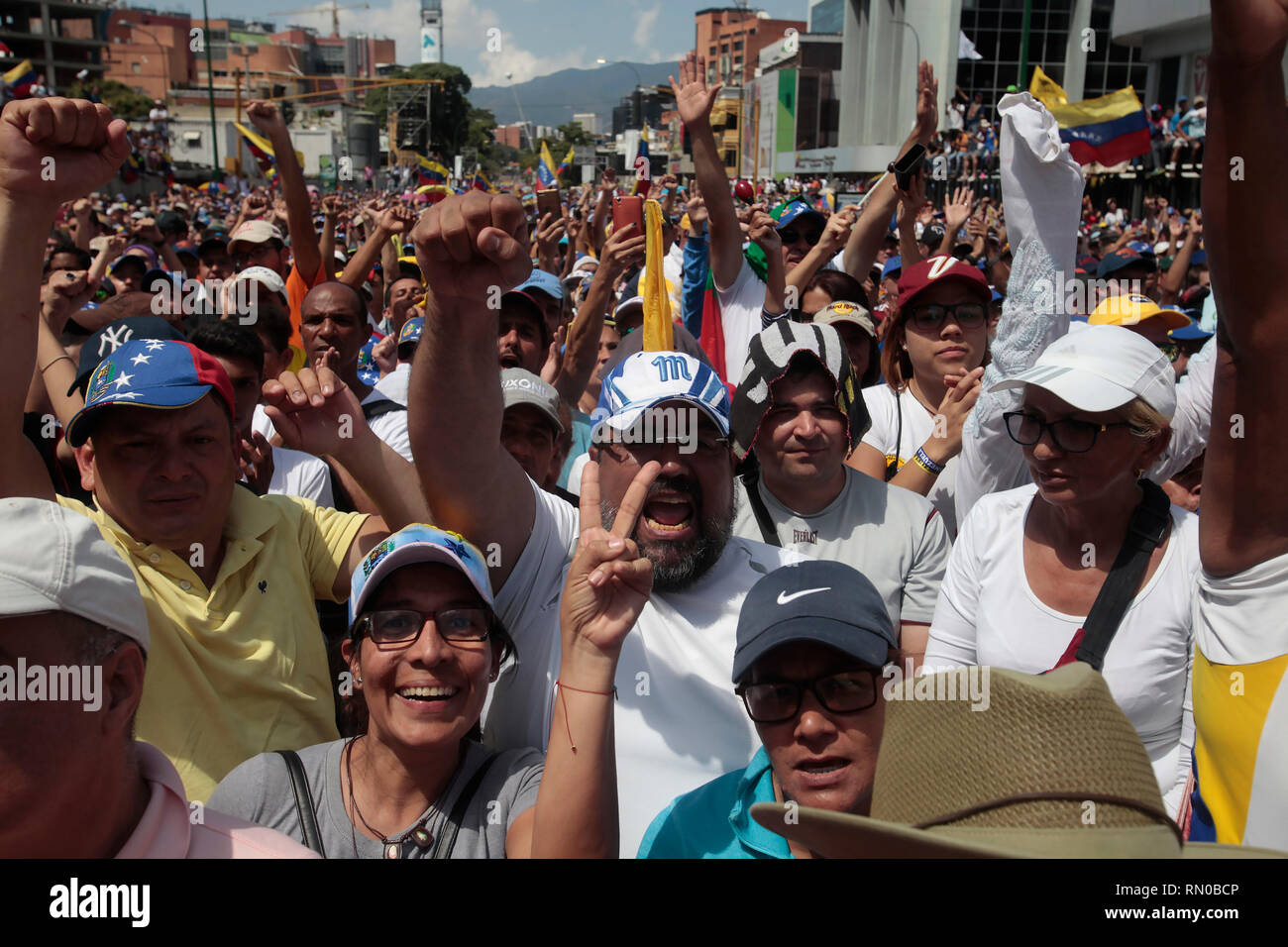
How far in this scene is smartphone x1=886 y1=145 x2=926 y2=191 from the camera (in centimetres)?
502

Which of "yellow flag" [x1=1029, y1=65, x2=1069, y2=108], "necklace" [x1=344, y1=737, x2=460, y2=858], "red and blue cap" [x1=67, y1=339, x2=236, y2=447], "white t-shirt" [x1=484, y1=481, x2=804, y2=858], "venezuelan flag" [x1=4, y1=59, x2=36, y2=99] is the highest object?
"yellow flag" [x1=1029, y1=65, x2=1069, y2=108]

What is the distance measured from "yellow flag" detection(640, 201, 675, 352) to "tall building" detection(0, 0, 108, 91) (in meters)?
72.4

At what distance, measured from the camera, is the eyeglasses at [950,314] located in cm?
397

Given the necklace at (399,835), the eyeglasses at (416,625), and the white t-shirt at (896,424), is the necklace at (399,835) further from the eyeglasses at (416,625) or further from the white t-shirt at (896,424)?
the white t-shirt at (896,424)

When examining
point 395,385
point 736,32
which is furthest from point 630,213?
point 736,32

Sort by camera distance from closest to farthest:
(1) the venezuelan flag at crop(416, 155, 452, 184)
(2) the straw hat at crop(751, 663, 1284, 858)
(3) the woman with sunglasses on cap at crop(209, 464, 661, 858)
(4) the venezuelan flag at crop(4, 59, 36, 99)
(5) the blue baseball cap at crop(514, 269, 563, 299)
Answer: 1. (2) the straw hat at crop(751, 663, 1284, 858)
2. (3) the woman with sunglasses on cap at crop(209, 464, 661, 858)
3. (5) the blue baseball cap at crop(514, 269, 563, 299)
4. (4) the venezuelan flag at crop(4, 59, 36, 99)
5. (1) the venezuelan flag at crop(416, 155, 452, 184)

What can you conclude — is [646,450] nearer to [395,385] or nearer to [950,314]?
[950,314]

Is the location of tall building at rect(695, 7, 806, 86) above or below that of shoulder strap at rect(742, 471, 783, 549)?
above

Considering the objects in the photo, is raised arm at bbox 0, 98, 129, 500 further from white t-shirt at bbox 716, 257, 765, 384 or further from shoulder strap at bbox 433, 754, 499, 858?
white t-shirt at bbox 716, 257, 765, 384

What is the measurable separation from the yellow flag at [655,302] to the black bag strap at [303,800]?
1.99m

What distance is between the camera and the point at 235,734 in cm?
231

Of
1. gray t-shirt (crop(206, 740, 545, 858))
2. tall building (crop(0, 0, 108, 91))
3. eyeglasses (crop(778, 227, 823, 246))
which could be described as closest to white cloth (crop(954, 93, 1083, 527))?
gray t-shirt (crop(206, 740, 545, 858))

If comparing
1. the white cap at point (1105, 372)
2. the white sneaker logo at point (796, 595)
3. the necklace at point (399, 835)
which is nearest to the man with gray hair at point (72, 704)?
the necklace at point (399, 835)

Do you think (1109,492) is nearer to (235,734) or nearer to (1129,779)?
(1129,779)
